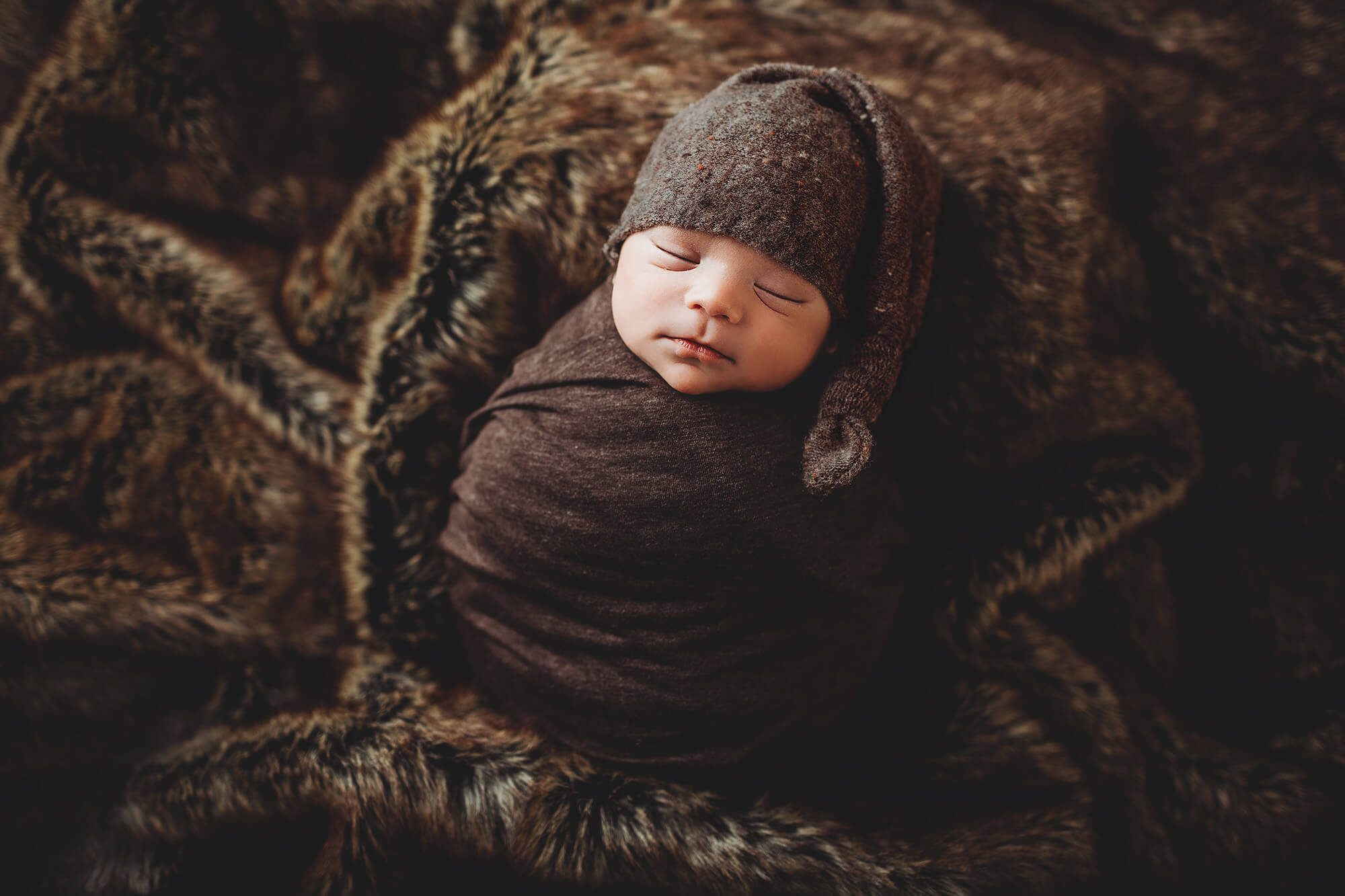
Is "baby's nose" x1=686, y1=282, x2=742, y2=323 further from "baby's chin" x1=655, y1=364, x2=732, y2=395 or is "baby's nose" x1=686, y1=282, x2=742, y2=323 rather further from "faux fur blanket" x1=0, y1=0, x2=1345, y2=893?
"faux fur blanket" x1=0, y1=0, x2=1345, y2=893

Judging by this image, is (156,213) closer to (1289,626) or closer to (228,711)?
(228,711)

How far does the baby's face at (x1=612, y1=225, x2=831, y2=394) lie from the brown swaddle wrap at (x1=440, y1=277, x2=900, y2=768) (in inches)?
1.4

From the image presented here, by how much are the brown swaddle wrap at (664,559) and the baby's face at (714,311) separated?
35mm

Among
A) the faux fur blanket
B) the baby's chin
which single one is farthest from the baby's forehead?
the faux fur blanket

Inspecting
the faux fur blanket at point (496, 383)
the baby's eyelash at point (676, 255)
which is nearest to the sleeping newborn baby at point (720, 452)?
the baby's eyelash at point (676, 255)

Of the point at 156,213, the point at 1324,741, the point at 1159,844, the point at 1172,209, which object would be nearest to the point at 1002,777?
the point at 1159,844

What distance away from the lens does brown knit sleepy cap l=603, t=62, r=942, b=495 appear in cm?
64

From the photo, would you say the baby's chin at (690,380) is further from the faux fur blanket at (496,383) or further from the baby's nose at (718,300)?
the faux fur blanket at (496,383)

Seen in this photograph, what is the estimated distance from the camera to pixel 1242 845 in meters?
0.91

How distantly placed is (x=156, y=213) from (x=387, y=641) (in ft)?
2.09

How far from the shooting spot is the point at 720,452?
0.70m

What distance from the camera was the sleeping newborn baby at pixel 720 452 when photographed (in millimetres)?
654

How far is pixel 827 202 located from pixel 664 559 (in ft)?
1.14

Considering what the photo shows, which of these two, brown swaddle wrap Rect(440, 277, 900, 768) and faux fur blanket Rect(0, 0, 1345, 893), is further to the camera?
faux fur blanket Rect(0, 0, 1345, 893)
